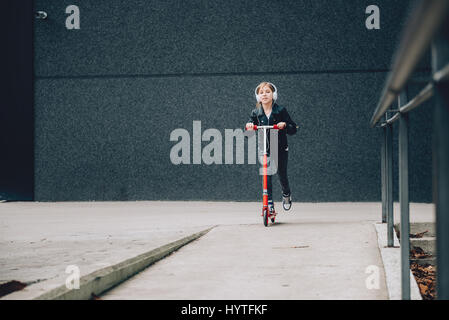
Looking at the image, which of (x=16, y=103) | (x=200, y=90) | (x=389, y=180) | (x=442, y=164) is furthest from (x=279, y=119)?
(x=16, y=103)

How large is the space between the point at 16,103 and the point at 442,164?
8.77 meters

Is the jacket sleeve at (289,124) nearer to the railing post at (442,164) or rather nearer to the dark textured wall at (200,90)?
the dark textured wall at (200,90)

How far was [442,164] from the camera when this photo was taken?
145 centimetres

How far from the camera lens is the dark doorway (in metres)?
9.29

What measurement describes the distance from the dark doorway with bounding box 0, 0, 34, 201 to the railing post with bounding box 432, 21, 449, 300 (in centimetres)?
857

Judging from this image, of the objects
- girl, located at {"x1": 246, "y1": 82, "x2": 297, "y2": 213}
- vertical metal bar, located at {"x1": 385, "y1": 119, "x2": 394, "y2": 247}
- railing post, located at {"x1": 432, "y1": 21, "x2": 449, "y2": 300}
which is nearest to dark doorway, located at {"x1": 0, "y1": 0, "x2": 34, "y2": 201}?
girl, located at {"x1": 246, "y1": 82, "x2": 297, "y2": 213}

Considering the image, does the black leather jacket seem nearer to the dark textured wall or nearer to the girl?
the girl

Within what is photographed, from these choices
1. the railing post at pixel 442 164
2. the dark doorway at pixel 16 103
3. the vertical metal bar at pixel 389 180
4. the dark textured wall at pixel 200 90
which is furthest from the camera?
the dark doorway at pixel 16 103

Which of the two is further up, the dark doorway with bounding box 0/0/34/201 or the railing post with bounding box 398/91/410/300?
the dark doorway with bounding box 0/0/34/201

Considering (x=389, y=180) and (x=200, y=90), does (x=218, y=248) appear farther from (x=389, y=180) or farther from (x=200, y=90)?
(x=200, y=90)

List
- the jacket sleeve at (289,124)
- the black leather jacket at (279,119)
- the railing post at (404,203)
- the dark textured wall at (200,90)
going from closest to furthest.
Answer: the railing post at (404,203)
the jacket sleeve at (289,124)
the black leather jacket at (279,119)
the dark textured wall at (200,90)

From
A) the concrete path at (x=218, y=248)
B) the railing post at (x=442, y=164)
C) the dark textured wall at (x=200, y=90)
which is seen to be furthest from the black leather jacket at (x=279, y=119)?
the railing post at (x=442, y=164)

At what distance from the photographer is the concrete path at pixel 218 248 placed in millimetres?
3094

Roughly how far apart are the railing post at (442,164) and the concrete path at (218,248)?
1392mm
